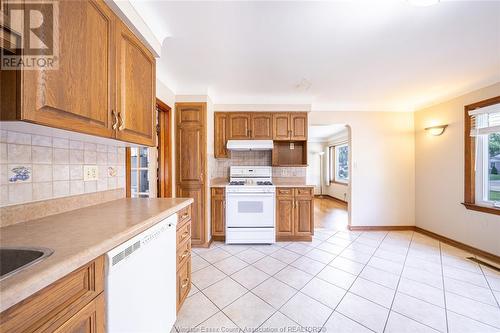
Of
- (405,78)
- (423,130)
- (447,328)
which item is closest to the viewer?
(447,328)

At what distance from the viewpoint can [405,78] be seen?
255cm

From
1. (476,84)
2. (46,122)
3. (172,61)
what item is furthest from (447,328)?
(172,61)

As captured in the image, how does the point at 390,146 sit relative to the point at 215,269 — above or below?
above

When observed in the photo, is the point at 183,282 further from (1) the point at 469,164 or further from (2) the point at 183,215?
(1) the point at 469,164

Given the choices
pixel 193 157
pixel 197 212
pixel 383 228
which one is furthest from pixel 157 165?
pixel 383 228

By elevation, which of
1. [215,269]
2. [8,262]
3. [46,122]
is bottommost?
[215,269]

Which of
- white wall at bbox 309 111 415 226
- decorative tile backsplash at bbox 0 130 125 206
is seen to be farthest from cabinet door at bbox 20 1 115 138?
white wall at bbox 309 111 415 226

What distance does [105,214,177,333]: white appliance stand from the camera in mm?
810

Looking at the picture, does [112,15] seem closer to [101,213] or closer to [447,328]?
[101,213]

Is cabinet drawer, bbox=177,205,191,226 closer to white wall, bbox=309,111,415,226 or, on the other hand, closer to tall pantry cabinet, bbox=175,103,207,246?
tall pantry cabinet, bbox=175,103,207,246

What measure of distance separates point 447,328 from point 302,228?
1.80 metres

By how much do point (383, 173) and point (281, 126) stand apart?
7.14 ft

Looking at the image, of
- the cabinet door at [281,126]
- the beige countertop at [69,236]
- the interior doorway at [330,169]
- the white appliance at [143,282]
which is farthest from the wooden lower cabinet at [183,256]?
the interior doorway at [330,169]

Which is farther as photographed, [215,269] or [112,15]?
[215,269]
